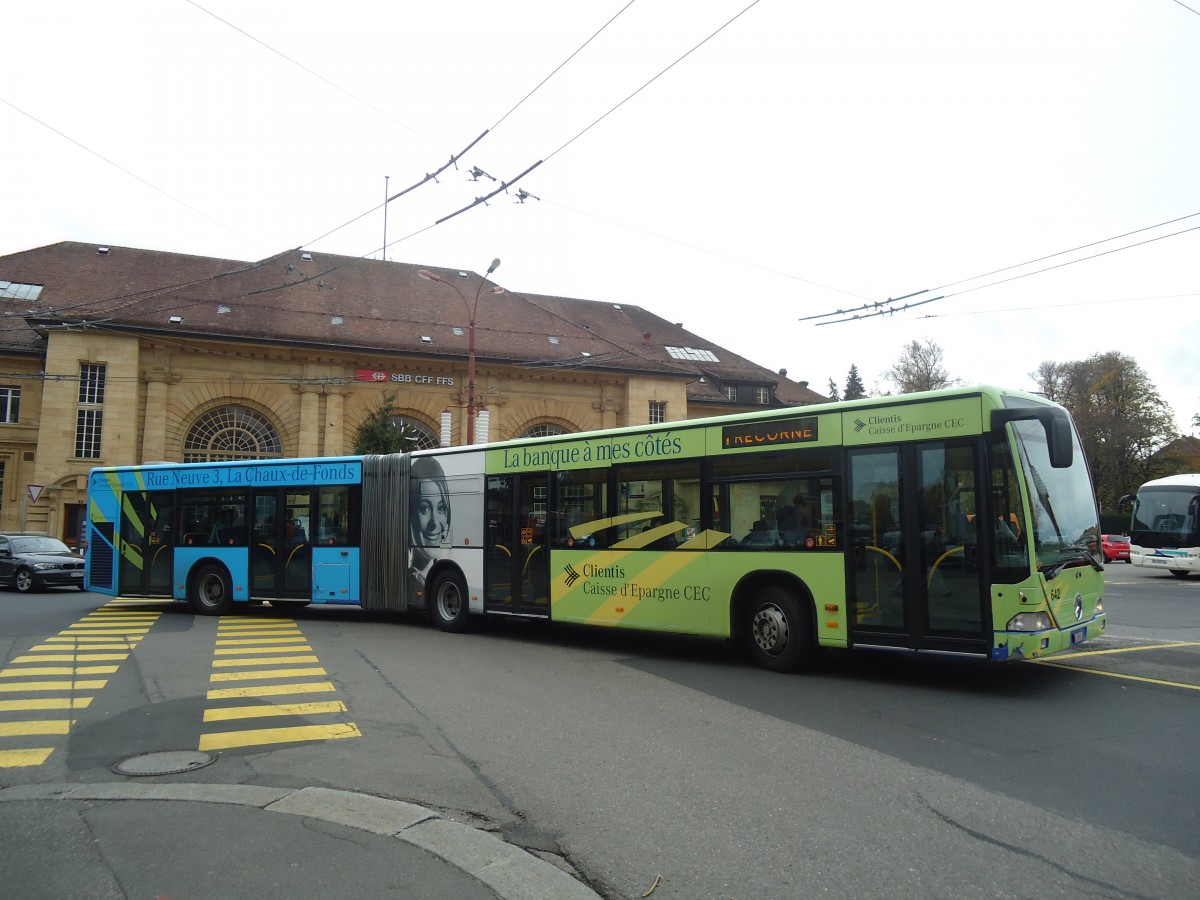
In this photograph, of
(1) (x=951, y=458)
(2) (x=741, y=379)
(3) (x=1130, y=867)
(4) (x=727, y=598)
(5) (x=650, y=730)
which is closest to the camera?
(3) (x=1130, y=867)

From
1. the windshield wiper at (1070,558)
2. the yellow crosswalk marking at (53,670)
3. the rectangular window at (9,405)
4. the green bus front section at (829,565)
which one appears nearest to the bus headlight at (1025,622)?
the green bus front section at (829,565)

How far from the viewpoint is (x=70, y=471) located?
126ft

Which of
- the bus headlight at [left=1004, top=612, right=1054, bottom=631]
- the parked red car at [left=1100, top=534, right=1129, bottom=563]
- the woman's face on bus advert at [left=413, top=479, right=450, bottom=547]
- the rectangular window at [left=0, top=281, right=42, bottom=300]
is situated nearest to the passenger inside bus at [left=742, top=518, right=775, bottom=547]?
the bus headlight at [left=1004, top=612, right=1054, bottom=631]

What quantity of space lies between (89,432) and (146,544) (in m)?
25.9

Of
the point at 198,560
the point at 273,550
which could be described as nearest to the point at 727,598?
the point at 273,550

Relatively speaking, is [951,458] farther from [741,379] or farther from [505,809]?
[741,379]

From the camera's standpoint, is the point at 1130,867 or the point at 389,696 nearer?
the point at 1130,867

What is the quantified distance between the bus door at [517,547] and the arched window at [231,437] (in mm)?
30531

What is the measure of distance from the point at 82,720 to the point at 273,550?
348 inches

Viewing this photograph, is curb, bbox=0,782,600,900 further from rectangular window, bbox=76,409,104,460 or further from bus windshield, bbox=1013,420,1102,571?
rectangular window, bbox=76,409,104,460

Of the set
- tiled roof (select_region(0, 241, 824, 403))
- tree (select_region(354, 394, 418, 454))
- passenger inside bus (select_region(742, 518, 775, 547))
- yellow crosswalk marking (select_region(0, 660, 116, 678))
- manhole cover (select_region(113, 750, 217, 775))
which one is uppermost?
tiled roof (select_region(0, 241, 824, 403))

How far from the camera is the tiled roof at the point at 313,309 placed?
129 feet

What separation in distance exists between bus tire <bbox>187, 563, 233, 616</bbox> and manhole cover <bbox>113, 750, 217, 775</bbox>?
11.0m

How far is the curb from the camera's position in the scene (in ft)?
13.7
